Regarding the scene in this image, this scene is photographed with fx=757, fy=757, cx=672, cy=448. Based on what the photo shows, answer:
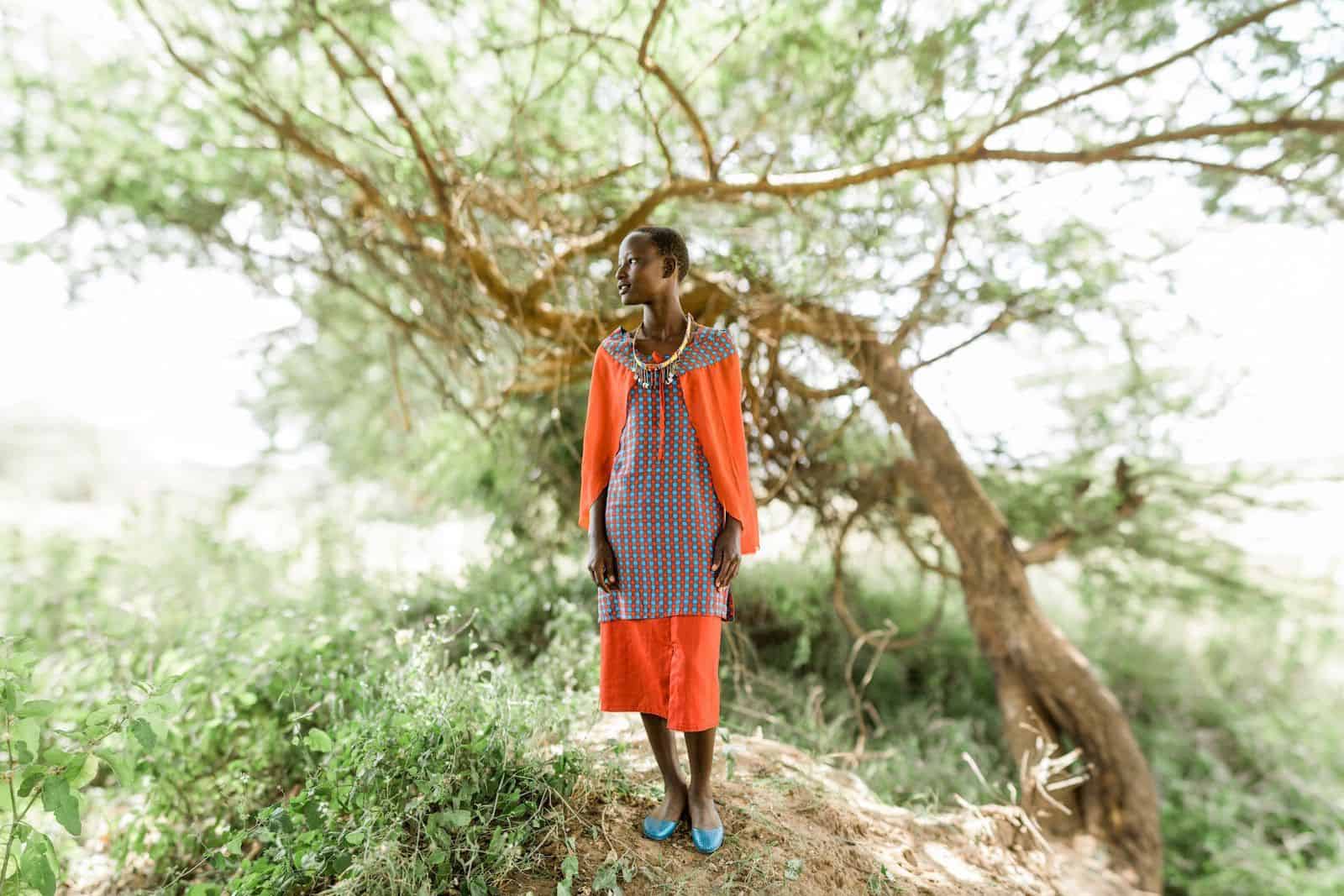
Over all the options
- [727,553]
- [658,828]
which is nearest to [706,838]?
[658,828]

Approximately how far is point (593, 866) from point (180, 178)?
5293 mm

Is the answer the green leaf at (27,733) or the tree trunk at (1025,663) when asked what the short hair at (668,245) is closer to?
the green leaf at (27,733)

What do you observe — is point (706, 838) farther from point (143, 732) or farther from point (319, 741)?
point (143, 732)

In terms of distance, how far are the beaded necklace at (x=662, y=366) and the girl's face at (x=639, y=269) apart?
161mm

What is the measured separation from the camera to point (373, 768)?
2365 millimetres

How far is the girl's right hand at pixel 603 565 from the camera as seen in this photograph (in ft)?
7.73

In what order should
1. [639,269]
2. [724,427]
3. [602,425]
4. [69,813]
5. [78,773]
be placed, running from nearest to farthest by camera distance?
[69,813] → [78,773] → [639,269] → [724,427] → [602,425]

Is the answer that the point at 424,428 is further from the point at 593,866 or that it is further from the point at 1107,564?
the point at 1107,564

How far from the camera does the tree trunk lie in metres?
4.45

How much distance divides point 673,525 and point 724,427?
353mm

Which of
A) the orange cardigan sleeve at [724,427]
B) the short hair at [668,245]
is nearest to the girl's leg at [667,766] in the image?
the orange cardigan sleeve at [724,427]

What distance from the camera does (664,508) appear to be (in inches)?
90.5

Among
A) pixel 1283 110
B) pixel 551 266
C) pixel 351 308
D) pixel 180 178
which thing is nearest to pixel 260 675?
pixel 551 266

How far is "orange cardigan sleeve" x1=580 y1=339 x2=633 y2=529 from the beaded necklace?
0.19 ft
